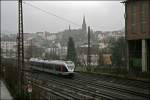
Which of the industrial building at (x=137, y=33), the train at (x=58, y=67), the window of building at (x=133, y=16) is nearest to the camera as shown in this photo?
the industrial building at (x=137, y=33)

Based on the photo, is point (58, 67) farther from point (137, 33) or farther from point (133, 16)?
point (133, 16)

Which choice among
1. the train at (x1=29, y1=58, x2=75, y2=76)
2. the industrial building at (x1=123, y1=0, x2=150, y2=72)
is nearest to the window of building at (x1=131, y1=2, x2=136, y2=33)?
the industrial building at (x1=123, y1=0, x2=150, y2=72)

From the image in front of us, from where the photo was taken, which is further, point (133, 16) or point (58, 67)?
Result: point (133, 16)

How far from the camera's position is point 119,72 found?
3519 centimetres

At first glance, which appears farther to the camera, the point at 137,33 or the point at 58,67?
the point at 137,33

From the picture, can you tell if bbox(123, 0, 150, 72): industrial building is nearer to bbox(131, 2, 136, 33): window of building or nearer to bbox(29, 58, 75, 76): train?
bbox(131, 2, 136, 33): window of building

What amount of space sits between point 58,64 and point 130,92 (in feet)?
53.3

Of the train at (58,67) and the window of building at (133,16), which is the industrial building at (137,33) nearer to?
the window of building at (133,16)

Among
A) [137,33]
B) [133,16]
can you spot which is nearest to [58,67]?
[137,33]

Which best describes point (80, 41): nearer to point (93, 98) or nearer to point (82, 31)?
point (82, 31)

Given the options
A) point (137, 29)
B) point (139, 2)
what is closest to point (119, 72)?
point (137, 29)

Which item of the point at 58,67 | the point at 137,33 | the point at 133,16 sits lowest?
the point at 58,67

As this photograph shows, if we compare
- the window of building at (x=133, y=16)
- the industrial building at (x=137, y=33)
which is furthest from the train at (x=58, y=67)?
the window of building at (x=133, y=16)

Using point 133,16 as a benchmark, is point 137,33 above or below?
below
